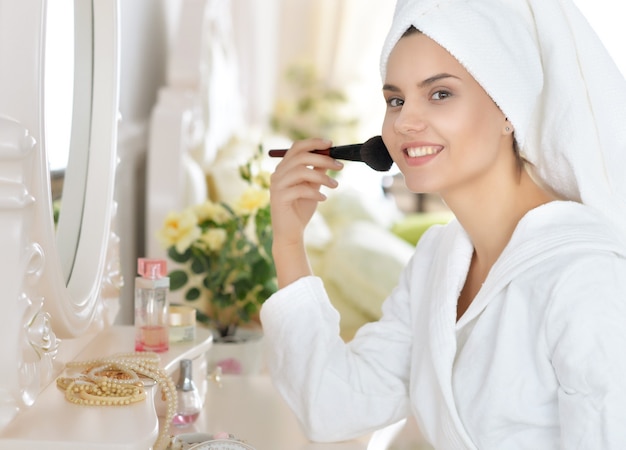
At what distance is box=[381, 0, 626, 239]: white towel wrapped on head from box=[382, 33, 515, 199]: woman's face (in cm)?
Answer: 2

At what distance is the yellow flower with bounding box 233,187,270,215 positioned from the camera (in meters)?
1.87

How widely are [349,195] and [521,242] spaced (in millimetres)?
2081

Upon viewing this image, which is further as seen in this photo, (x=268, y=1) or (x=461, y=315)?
(x=268, y=1)

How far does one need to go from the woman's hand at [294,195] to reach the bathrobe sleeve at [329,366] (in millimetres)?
38

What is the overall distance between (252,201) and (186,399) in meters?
0.68

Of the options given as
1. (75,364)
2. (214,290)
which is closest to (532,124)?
(75,364)

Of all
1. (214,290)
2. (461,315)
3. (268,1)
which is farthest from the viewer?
(268,1)

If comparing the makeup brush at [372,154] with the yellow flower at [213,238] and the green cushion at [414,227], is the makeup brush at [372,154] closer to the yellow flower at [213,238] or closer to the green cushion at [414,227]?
the yellow flower at [213,238]

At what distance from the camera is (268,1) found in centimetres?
500

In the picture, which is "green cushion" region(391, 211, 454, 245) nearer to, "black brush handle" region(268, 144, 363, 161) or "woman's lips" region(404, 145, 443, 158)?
"black brush handle" region(268, 144, 363, 161)

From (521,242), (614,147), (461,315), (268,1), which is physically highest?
(268,1)

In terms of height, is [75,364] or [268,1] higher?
[268,1]

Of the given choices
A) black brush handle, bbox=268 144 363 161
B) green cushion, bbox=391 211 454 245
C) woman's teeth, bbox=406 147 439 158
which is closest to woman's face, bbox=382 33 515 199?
woman's teeth, bbox=406 147 439 158

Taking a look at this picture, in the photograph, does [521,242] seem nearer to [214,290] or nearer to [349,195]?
[214,290]
